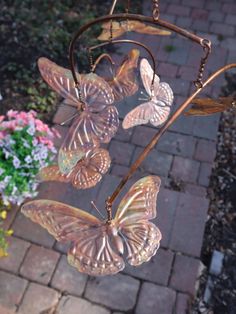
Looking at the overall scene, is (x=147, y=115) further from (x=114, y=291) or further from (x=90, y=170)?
(x=114, y=291)

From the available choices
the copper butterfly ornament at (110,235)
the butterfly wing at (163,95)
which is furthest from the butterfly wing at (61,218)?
the butterfly wing at (163,95)

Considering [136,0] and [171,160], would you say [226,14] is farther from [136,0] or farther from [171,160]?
[171,160]

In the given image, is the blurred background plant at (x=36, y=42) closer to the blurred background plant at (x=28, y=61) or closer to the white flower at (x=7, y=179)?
the blurred background plant at (x=28, y=61)

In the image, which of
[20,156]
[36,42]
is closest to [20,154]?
[20,156]

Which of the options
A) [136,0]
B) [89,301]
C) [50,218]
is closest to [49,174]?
[50,218]

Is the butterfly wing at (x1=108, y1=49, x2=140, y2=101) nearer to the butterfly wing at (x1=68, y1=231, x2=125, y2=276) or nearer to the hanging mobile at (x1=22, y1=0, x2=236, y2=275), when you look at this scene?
Result: the hanging mobile at (x1=22, y1=0, x2=236, y2=275)

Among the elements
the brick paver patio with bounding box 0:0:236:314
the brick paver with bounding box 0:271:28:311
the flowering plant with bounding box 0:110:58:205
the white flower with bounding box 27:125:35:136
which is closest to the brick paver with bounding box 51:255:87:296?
the brick paver patio with bounding box 0:0:236:314
